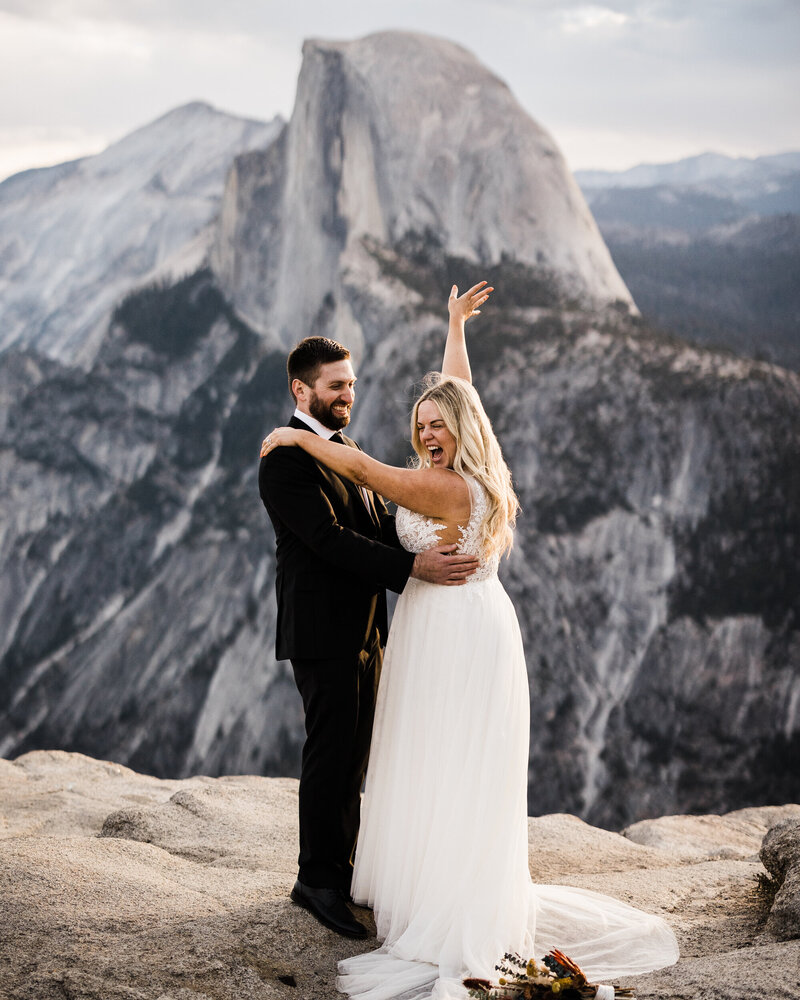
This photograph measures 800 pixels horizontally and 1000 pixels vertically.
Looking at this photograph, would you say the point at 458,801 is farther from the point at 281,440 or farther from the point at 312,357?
the point at 312,357

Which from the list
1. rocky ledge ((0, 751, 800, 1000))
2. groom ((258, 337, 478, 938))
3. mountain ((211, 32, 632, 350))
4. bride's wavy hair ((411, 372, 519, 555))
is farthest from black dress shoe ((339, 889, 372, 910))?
mountain ((211, 32, 632, 350))

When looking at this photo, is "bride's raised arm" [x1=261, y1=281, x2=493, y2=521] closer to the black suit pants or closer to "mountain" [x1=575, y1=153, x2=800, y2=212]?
the black suit pants

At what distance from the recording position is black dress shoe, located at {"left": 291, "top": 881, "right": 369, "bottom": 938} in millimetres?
4094

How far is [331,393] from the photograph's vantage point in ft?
14.1

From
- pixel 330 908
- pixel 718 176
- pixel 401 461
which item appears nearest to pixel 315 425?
pixel 330 908

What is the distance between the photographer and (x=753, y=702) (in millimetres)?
22375

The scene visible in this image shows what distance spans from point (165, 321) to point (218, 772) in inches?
816

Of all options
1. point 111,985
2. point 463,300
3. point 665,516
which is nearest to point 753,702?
point 665,516

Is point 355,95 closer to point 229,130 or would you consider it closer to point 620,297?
point 620,297

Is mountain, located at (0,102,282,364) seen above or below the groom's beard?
above

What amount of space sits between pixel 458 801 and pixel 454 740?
10.1 inches

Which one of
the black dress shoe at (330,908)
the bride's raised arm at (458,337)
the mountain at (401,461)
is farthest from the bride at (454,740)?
the mountain at (401,461)

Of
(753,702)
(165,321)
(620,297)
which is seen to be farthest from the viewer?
(165,321)

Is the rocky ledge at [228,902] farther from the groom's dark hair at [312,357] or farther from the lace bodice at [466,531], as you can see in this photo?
the groom's dark hair at [312,357]
